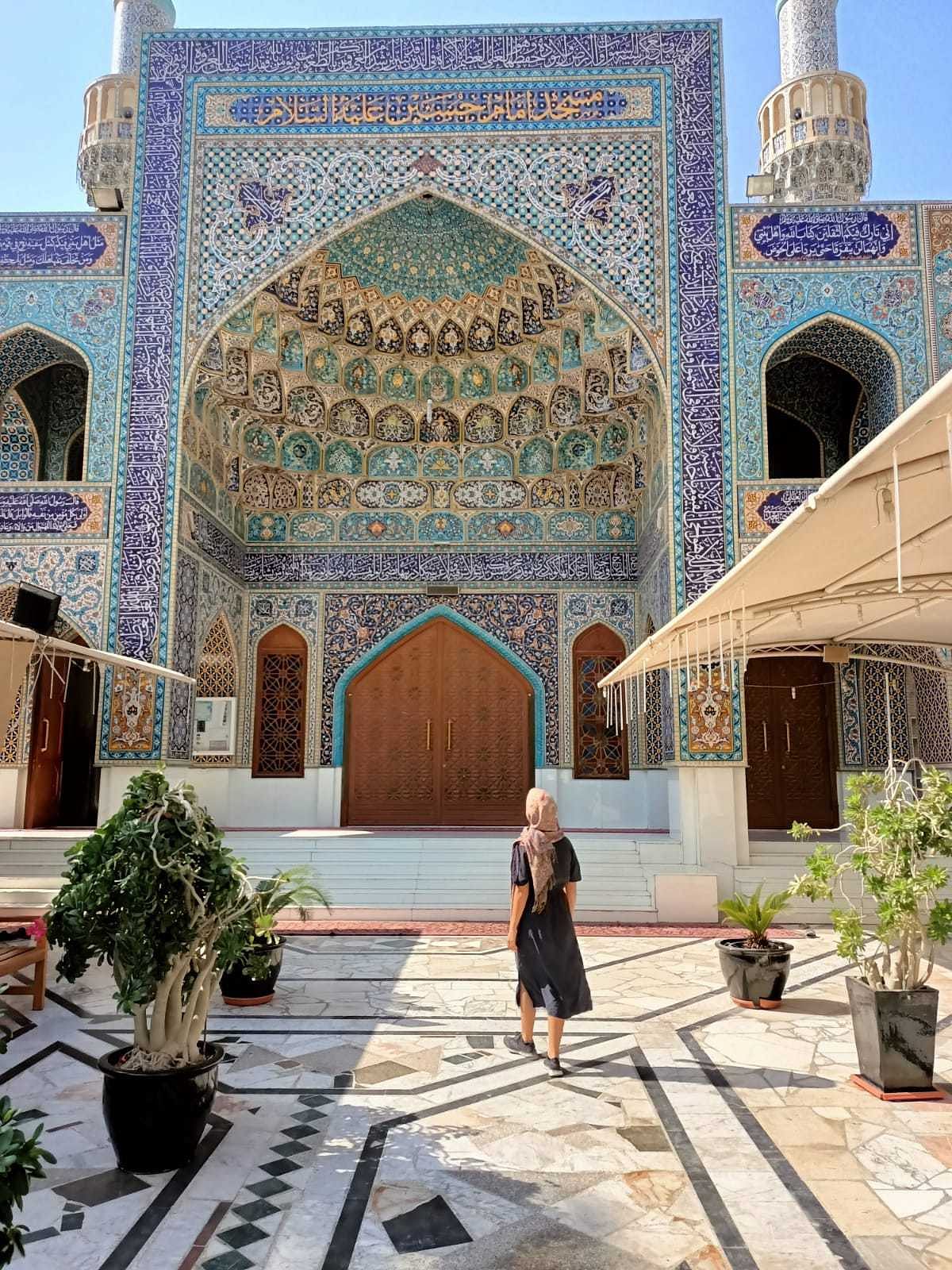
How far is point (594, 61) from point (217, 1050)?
375 inches

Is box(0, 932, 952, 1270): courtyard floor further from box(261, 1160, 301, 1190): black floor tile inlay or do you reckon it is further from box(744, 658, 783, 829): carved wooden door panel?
box(744, 658, 783, 829): carved wooden door panel

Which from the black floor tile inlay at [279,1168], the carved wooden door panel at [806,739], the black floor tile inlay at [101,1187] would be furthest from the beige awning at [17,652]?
→ the carved wooden door panel at [806,739]

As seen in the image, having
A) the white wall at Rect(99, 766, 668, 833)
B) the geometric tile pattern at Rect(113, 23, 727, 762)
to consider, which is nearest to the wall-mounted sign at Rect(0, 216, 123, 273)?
the geometric tile pattern at Rect(113, 23, 727, 762)

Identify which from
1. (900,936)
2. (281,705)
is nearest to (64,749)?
(281,705)

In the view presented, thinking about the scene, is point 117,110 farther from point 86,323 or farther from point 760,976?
point 760,976

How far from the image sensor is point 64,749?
10984 mm

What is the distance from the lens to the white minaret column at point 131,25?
13914 mm

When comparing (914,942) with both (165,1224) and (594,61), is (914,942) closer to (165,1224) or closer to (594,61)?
(165,1224)

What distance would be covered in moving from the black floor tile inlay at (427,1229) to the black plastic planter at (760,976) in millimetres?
2701

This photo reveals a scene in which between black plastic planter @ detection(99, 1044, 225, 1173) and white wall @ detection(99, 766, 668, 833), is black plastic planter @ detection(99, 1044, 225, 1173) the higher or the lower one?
the lower one

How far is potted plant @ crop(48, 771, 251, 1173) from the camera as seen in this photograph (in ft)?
9.75

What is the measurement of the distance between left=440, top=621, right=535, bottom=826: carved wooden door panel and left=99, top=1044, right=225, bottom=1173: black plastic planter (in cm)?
810

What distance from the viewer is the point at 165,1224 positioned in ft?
8.71

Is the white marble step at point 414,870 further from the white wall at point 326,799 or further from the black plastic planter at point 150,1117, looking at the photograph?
the black plastic planter at point 150,1117
